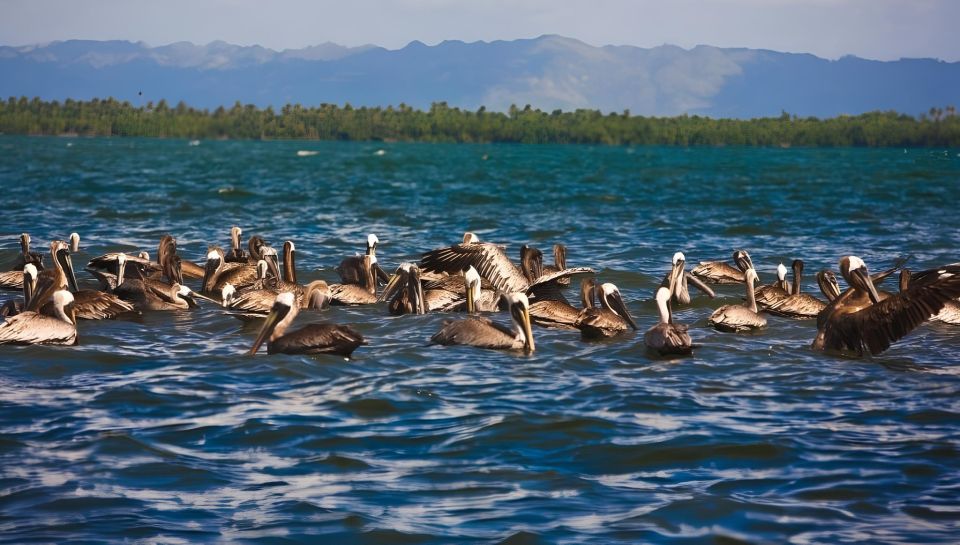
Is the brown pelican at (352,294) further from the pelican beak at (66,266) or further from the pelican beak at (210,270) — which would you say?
the pelican beak at (66,266)

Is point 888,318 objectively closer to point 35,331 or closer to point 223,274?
point 35,331

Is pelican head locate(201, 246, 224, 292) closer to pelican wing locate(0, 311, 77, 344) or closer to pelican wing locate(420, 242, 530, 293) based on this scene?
pelican wing locate(420, 242, 530, 293)

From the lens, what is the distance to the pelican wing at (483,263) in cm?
1409

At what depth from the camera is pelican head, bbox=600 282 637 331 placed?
39.3 feet

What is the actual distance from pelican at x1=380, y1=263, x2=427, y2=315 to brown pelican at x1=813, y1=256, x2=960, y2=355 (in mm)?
4195

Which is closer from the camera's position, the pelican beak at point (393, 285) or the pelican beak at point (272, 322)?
the pelican beak at point (272, 322)

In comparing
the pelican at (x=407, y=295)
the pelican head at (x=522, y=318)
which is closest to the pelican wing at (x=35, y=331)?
the pelican at (x=407, y=295)

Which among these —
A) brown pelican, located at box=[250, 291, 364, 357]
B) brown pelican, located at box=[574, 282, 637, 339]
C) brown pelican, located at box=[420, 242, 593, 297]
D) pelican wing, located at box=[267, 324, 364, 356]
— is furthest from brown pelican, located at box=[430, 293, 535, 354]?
brown pelican, located at box=[420, 242, 593, 297]

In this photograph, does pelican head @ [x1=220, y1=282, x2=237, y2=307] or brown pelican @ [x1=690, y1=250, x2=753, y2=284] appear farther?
brown pelican @ [x1=690, y1=250, x2=753, y2=284]

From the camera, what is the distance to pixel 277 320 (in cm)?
1082

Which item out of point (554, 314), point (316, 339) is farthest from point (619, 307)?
point (316, 339)

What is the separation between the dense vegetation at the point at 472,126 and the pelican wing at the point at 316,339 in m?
106

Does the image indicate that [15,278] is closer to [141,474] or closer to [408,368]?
[408,368]

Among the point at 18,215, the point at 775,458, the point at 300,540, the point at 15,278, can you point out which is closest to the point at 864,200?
the point at 18,215
